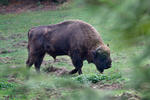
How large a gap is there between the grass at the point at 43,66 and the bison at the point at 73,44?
1.75 feet

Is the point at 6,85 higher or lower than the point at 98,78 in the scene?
lower

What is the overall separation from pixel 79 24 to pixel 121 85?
3633mm

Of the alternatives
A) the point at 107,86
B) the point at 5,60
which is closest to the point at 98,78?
the point at 107,86

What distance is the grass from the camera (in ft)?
7.76

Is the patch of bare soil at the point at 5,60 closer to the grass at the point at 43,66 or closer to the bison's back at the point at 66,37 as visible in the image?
the grass at the point at 43,66

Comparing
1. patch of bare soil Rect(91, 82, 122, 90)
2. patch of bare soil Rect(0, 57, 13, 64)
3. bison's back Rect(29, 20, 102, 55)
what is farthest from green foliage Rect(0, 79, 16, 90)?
patch of bare soil Rect(0, 57, 13, 64)

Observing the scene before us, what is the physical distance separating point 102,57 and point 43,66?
3047 millimetres

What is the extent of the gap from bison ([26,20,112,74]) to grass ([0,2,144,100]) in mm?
532

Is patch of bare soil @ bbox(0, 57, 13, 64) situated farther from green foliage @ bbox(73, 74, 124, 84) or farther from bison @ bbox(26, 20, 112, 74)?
green foliage @ bbox(73, 74, 124, 84)

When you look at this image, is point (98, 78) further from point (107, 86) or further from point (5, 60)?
point (5, 60)

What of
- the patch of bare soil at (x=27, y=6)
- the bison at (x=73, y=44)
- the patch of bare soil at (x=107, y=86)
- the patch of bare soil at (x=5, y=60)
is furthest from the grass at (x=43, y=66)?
the patch of bare soil at (x=27, y=6)

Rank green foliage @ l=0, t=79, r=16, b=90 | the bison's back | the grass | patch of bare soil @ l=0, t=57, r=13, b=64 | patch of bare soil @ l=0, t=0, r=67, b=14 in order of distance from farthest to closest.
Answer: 1. patch of bare soil @ l=0, t=0, r=67, b=14
2. patch of bare soil @ l=0, t=57, r=13, b=64
3. the bison's back
4. green foliage @ l=0, t=79, r=16, b=90
5. the grass

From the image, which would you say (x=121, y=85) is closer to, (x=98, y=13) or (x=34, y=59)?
(x=34, y=59)

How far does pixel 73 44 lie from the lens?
11.5 metres
